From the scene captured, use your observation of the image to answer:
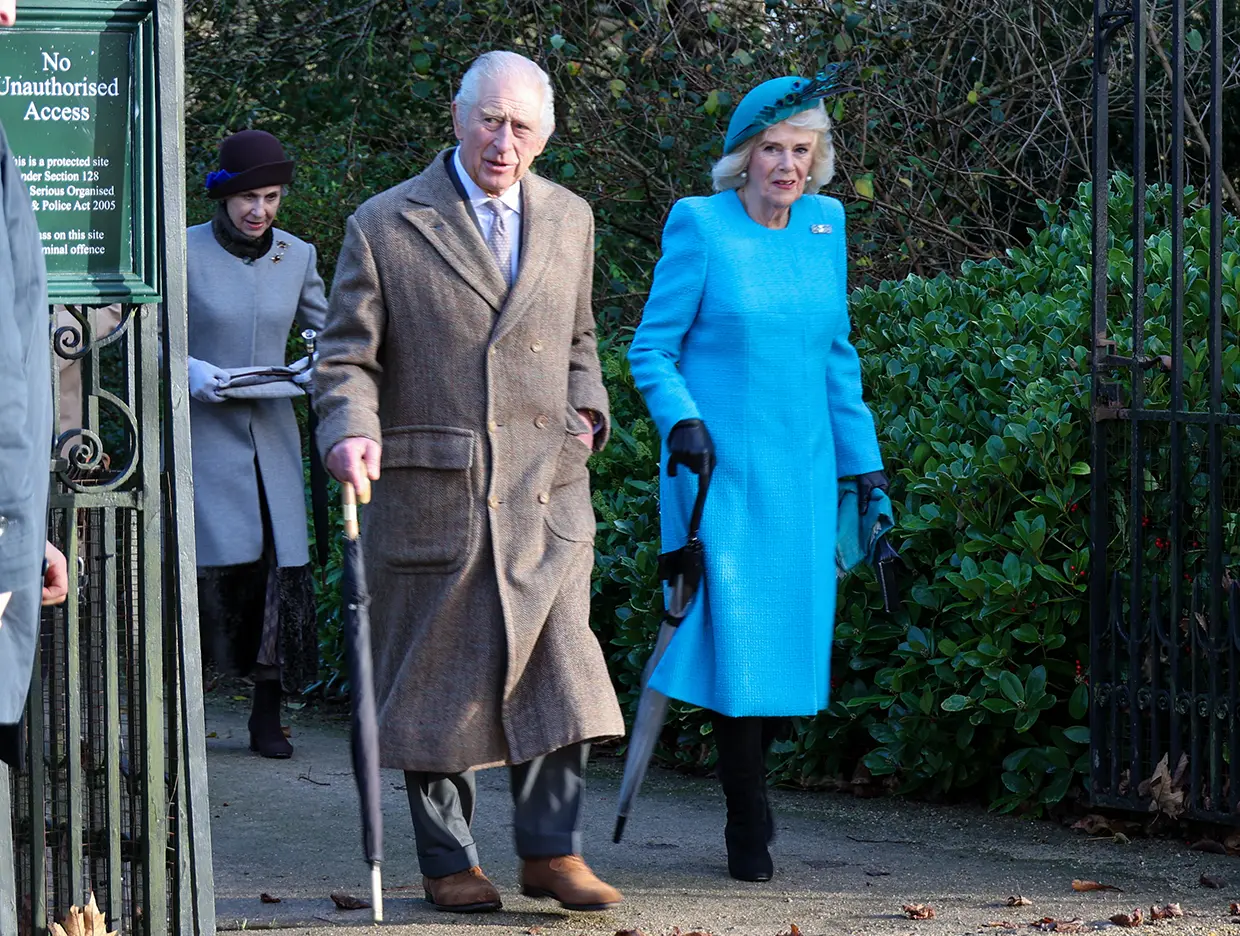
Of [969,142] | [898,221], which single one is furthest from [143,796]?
[969,142]

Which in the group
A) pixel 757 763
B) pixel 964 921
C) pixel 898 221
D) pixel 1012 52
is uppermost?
pixel 1012 52

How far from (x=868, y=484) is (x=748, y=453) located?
0.37 m

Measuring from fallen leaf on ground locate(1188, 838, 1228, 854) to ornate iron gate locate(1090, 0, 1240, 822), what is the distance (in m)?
0.13

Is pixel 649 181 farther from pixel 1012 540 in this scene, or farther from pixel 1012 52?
pixel 1012 540

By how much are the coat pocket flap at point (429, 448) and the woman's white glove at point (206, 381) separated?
7.03 feet

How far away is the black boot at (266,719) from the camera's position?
692cm

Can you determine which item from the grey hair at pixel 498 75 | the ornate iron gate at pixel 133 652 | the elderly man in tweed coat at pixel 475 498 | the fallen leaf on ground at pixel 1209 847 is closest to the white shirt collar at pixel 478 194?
the elderly man in tweed coat at pixel 475 498

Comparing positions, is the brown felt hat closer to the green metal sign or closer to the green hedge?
the green hedge

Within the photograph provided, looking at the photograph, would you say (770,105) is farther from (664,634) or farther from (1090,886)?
(1090,886)

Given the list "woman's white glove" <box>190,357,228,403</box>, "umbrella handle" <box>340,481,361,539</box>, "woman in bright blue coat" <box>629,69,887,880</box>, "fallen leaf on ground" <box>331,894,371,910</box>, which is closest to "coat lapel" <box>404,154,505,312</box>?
"woman in bright blue coat" <box>629,69,887,880</box>

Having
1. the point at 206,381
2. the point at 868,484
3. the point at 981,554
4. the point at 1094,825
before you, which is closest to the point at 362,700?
the point at 868,484

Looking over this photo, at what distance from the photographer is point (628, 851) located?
534cm

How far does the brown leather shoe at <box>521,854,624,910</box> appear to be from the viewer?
4582 millimetres

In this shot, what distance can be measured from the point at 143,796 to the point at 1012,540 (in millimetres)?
2584
